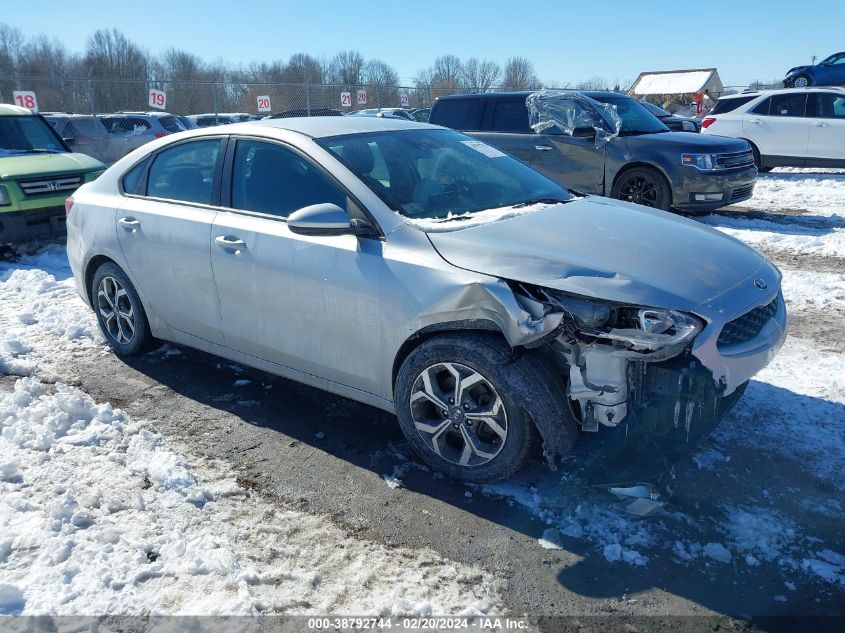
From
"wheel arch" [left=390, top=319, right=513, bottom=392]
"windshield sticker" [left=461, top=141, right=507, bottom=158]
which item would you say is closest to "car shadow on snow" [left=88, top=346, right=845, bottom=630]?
"wheel arch" [left=390, top=319, right=513, bottom=392]

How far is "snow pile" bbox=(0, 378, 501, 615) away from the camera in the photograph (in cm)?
266

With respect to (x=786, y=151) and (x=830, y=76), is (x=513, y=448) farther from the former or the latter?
(x=830, y=76)

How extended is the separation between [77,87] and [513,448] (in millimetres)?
22908

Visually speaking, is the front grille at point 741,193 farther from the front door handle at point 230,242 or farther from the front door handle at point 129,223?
the front door handle at point 129,223

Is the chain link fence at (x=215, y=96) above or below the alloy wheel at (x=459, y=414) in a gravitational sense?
above

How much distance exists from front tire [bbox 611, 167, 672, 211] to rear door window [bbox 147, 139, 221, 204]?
269 inches

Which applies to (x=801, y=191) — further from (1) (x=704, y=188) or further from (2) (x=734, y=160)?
(1) (x=704, y=188)

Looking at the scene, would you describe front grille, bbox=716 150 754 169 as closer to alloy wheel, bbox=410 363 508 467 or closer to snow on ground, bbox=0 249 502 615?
alloy wheel, bbox=410 363 508 467

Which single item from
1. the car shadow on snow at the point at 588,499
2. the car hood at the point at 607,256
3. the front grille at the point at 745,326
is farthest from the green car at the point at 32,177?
the front grille at the point at 745,326

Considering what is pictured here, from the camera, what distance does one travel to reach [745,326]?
3.28 metres

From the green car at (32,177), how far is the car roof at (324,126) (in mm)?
5122

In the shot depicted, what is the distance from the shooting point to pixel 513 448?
323 centimetres

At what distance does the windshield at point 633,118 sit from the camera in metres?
10.2

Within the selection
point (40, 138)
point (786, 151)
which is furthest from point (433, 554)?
point (786, 151)
